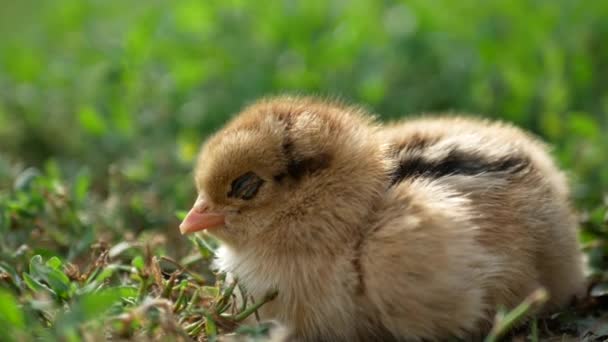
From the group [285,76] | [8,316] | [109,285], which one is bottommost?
[109,285]

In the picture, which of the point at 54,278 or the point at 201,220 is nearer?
the point at 54,278

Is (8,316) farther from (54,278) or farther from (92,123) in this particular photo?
(92,123)

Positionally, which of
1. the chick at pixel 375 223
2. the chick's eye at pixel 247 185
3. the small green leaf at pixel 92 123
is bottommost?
the chick at pixel 375 223

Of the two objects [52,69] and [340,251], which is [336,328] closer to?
[340,251]

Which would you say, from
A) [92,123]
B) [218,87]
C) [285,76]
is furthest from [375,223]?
[218,87]

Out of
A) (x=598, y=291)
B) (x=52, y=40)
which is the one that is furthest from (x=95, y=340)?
(x=52, y=40)

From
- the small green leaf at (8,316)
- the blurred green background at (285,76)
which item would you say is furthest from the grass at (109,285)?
the blurred green background at (285,76)

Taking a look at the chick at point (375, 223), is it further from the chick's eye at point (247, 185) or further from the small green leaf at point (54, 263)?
A: the small green leaf at point (54, 263)

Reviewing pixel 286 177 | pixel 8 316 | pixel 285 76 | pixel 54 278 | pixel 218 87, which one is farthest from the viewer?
pixel 218 87
